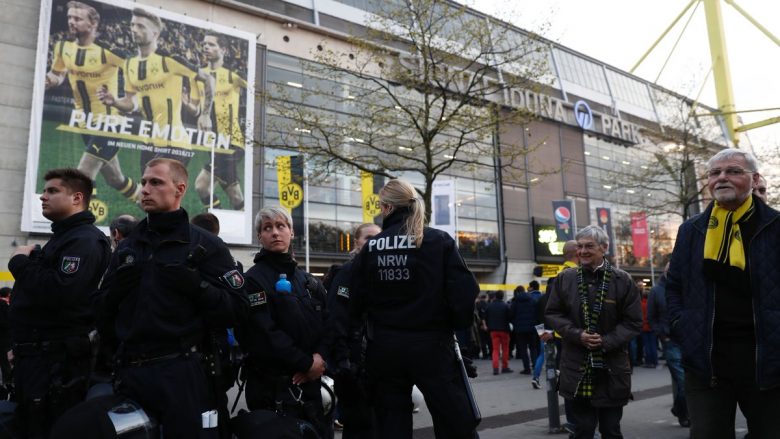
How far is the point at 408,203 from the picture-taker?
3.88m

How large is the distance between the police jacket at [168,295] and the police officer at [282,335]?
1.70 feet

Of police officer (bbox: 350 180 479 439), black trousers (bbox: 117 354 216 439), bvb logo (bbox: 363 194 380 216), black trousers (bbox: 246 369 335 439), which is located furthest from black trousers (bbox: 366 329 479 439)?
bvb logo (bbox: 363 194 380 216)

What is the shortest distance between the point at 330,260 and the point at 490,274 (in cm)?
1201

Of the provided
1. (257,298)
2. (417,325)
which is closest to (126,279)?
(257,298)

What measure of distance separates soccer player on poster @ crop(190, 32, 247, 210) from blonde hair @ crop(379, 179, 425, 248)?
2328 centimetres

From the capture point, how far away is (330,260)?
30.1 m

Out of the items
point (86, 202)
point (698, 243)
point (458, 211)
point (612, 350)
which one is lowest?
point (612, 350)

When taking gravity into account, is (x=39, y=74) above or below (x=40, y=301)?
above

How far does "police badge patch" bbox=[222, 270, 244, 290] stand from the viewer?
125 inches

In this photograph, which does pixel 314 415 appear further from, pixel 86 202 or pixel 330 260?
pixel 330 260

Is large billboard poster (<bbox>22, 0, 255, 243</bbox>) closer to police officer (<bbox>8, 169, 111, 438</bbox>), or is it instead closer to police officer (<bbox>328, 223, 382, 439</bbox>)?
police officer (<bbox>8, 169, 111, 438</bbox>)

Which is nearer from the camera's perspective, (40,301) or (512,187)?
(40,301)

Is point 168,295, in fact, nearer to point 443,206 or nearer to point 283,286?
point 283,286

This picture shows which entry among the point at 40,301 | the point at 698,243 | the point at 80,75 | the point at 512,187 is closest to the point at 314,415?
the point at 40,301
